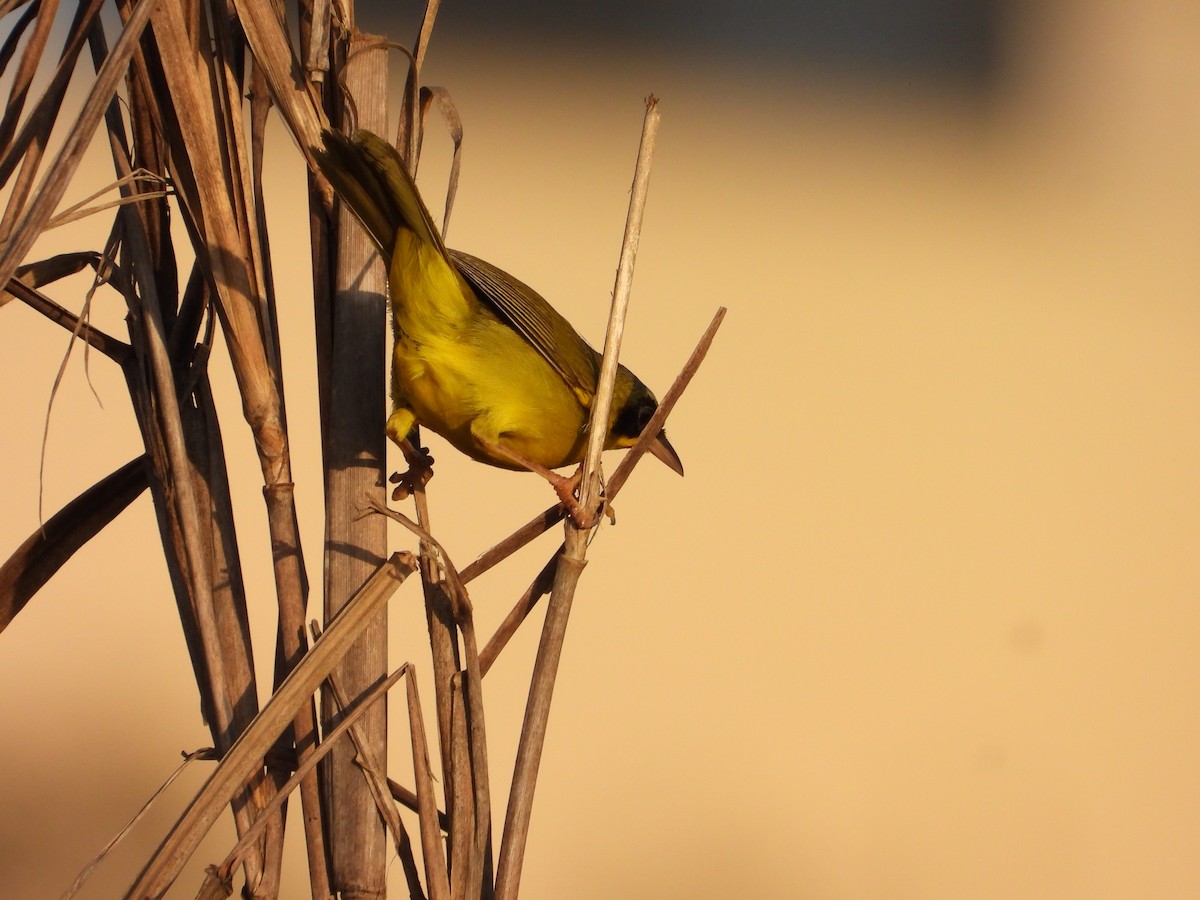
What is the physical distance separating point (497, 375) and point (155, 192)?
2.96ft

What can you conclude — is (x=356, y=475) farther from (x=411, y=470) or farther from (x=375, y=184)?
(x=411, y=470)

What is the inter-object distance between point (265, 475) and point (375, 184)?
0.47 m

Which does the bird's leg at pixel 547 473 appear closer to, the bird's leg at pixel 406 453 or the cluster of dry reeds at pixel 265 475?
the bird's leg at pixel 406 453

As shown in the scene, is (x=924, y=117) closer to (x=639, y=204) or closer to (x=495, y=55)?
(x=495, y=55)

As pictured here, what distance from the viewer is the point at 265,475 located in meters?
1.02

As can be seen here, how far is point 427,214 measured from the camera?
1.51 metres

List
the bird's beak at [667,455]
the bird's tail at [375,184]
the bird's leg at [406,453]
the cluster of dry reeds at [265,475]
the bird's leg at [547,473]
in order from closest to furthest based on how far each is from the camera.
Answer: the cluster of dry reeds at [265,475] < the bird's tail at [375,184] < the bird's leg at [547,473] < the bird's leg at [406,453] < the bird's beak at [667,455]

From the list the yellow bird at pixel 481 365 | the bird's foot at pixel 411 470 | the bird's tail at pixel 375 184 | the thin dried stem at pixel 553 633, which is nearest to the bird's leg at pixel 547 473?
the yellow bird at pixel 481 365

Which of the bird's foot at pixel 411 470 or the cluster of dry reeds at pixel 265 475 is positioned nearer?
the cluster of dry reeds at pixel 265 475

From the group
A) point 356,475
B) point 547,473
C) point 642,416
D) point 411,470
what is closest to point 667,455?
point 642,416

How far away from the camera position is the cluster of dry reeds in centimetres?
96

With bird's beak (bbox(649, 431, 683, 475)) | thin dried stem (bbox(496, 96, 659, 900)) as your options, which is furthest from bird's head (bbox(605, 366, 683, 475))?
thin dried stem (bbox(496, 96, 659, 900))

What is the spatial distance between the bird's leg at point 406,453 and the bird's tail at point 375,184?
1.02 ft

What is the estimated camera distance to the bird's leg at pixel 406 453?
69.8 inches
